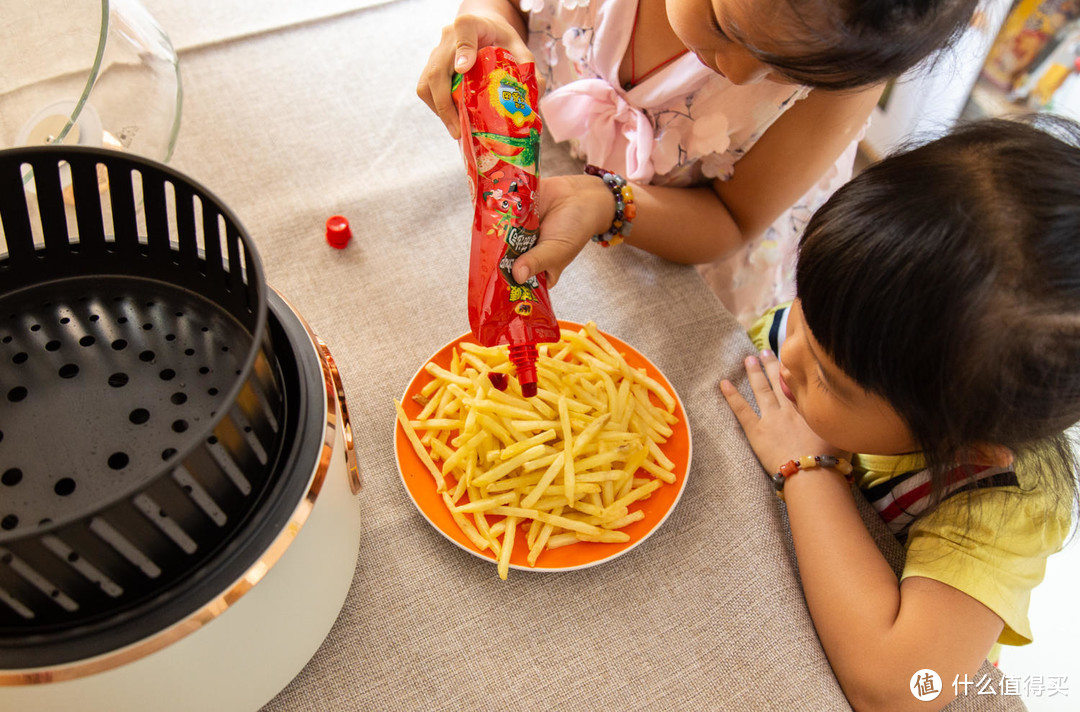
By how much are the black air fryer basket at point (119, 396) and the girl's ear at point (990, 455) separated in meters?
0.75

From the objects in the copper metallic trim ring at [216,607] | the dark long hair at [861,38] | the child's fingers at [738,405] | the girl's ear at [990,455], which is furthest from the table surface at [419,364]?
the dark long hair at [861,38]

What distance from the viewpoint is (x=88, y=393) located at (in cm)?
60

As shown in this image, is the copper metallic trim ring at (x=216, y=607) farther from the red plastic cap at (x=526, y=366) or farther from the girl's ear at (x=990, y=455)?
the girl's ear at (x=990, y=455)

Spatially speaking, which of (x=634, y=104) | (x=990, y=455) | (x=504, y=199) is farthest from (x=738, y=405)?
(x=634, y=104)

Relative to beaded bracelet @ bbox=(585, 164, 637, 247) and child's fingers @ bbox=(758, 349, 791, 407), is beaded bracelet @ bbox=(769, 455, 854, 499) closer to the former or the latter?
child's fingers @ bbox=(758, 349, 791, 407)

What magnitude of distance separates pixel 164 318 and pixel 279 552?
0.24m

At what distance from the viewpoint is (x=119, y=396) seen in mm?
604

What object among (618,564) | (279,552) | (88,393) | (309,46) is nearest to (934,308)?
(618,564)

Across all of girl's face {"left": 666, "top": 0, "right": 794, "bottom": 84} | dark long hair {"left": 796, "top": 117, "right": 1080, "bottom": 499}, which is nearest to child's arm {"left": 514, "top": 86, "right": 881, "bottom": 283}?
girl's face {"left": 666, "top": 0, "right": 794, "bottom": 84}

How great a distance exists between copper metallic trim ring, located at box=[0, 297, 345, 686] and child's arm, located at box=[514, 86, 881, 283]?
1.63 feet

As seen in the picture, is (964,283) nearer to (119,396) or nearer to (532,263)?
(532,263)

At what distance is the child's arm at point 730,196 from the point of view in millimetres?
1127

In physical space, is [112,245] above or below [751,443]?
above

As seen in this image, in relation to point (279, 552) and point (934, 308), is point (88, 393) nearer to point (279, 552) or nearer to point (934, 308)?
point (279, 552)
